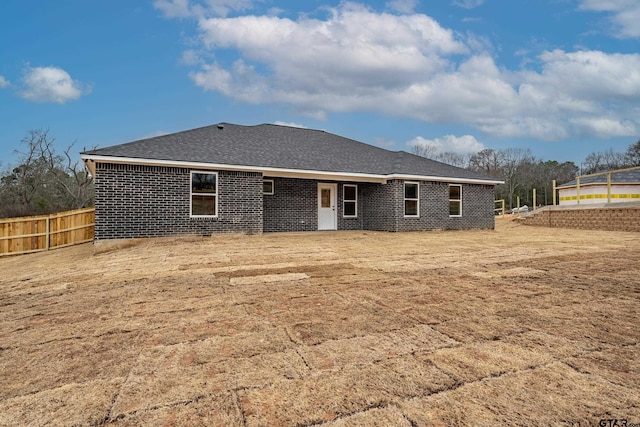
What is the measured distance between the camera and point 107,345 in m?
2.80

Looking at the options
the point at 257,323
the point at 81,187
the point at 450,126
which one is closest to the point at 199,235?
the point at 257,323

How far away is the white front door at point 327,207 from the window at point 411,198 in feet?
10.0

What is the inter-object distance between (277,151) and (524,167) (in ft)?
154

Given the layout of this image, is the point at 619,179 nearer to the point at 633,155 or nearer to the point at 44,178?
the point at 633,155

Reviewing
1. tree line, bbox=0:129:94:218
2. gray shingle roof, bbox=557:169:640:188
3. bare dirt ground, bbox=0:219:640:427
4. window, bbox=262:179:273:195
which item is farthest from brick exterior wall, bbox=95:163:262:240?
tree line, bbox=0:129:94:218

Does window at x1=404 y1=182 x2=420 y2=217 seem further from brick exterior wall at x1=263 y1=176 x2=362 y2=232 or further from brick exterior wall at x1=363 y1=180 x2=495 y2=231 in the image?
brick exterior wall at x1=263 y1=176 x2=362 y2=232

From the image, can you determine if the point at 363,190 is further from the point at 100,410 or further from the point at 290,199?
the point at 100,410

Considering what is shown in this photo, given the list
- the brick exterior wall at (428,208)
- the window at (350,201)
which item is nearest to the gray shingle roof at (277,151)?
the brick exterior wall at (428,208)

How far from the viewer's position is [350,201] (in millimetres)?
15430

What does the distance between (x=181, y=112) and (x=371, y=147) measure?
15.0 m

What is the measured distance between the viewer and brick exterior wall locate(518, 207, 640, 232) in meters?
14.0

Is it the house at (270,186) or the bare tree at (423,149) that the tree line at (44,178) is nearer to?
the house at (270,186)

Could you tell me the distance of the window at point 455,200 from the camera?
1570 cm

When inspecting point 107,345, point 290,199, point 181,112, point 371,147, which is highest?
point 181,112
